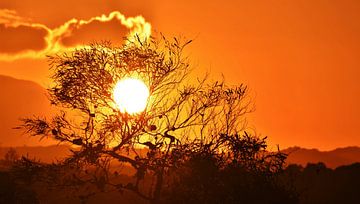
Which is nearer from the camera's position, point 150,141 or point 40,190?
point 150,141

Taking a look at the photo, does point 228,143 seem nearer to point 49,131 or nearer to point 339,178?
point 49,131

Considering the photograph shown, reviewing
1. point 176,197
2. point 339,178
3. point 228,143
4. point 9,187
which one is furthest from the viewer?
point 339,178

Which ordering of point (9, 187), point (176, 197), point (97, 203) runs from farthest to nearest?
1. point (97, 203)
2. point (9, 187)
3. point (176, 197)

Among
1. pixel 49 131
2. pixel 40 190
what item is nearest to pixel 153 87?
pixel 49 131

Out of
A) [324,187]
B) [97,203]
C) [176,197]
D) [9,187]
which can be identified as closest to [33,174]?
[176,197]

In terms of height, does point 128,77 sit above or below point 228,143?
above

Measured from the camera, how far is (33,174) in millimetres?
39312

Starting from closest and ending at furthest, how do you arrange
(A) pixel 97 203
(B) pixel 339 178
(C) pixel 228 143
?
1. (C) pixel 228 143
2. (A) pixel 97 203
3. (B) pixel 339 178

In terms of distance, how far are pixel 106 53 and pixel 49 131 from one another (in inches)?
218

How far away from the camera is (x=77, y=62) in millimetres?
39219

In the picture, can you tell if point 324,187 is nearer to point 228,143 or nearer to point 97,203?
point 97,203

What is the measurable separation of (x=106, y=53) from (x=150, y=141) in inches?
220

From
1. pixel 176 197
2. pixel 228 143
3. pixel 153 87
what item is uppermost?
pixel 153 87

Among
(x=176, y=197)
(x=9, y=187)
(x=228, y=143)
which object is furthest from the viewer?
(x=9, y=187)
